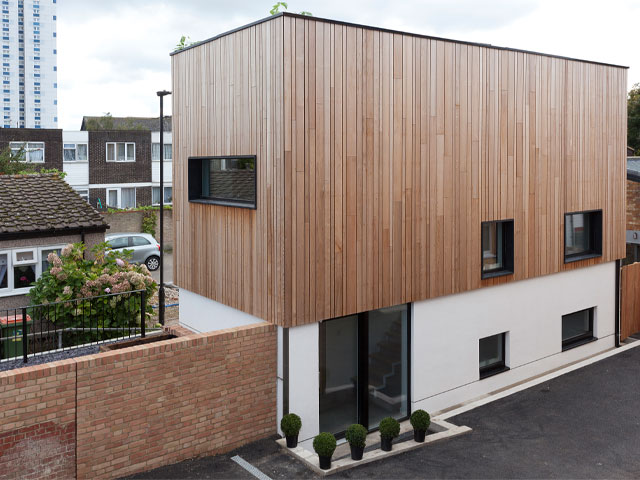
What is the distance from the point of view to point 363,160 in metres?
10.0

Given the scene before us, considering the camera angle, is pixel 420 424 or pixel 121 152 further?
pixel 121 152

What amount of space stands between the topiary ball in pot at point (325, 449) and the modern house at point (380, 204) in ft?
3.12

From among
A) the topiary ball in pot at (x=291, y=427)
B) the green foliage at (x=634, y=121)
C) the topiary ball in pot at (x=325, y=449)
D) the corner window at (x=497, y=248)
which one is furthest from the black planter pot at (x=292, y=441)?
the green foliage at (x=634, y=121)

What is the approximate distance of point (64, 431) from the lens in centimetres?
788

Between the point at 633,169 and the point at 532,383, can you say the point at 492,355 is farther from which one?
the point at 633,169

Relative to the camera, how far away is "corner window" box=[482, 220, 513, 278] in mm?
12408

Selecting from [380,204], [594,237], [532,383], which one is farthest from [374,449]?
[594,237]

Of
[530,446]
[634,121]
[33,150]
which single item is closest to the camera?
[530,446]

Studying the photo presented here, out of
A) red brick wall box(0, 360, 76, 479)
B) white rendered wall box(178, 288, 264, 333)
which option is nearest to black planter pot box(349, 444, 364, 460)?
white rendered wall box(178, 288, 264, 333)

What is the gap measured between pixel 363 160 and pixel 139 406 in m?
4.82

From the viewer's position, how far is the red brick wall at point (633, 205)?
61.5 ft

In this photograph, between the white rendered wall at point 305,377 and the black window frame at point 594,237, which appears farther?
the black window frame at point 594,237

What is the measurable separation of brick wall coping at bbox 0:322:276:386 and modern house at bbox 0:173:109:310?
7.23 metres

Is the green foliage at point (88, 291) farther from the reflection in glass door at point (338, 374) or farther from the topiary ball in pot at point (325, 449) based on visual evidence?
the topiary ball in pot at point (325, 449)
